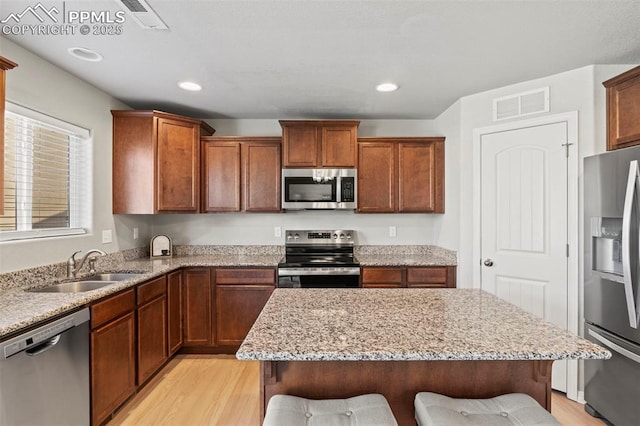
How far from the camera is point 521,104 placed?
2725mm

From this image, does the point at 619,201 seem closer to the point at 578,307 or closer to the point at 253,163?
the point at 578,307

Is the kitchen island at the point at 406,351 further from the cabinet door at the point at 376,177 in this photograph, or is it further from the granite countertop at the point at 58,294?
the cabinet door at the point at 376,177

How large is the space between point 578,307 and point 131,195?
3920 millimetres

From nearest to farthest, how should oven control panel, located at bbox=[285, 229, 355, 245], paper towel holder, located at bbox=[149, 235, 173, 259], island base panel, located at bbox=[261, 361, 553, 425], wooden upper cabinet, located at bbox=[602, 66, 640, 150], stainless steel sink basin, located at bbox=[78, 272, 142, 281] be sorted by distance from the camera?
1. island base panel, located at bbox=[261, 361, 553, 425]
2. wooden upper cabinet, located at bbox=[602, 66, 640, 150]
3. stainless steel sink basin, located at bbox=[78, 272, 142, 281]
4. paper towel holder, located at bbox=[149, 235, 173, 259]
5. oven control panel, located at bbox=[285, 229, 355, 245]

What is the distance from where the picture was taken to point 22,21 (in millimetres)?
1891

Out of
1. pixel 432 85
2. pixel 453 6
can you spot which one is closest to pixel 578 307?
pixel 432 85

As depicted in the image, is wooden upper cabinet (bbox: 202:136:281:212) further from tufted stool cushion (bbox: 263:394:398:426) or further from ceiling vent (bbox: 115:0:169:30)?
tufted stool cushion (bbox: 263:394:398:426)

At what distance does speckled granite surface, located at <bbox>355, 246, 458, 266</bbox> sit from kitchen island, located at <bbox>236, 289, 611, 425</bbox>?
154 cm

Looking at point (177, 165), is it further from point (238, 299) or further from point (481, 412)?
point (481, 412)

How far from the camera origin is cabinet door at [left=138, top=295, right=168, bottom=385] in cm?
252

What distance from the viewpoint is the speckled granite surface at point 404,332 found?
3.74ft

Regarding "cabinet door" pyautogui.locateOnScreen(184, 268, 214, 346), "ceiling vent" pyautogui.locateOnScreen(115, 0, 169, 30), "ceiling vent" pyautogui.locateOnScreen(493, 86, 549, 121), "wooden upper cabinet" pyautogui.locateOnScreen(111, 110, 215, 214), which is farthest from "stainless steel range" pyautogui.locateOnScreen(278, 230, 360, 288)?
"ceiling vent" pyautogui.locateOnScreen(115, 0, 169, 30)

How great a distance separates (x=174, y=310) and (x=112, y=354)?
0.89 meters

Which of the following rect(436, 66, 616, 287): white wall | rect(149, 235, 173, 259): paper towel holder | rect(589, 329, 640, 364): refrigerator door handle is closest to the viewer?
rect(589, 329, 640, 364): refrigerator door handle
